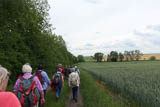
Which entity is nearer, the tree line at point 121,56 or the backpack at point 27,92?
the backpack at point 27,92

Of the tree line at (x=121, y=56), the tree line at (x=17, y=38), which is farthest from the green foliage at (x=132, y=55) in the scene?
the tree line at (x=17, y=38)

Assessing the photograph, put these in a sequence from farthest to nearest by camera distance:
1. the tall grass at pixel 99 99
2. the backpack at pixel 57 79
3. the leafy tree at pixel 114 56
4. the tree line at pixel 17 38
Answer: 1. the leafy tree at pixel 114 56
2. the tree line at pixel 17 38
3. the backpack at pixel 57 79
4. the tall grass at pixel 99 99

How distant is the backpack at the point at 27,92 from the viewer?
306cm

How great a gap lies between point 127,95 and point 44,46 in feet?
37.0

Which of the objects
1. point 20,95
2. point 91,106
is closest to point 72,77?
point 91,106

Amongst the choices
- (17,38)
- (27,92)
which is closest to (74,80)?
(27,92)

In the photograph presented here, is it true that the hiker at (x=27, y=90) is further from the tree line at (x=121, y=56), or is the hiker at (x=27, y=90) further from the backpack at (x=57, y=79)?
the tree line at (x=121, y=56)

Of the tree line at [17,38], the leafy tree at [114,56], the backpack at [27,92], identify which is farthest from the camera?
the leafy tree at [114,56]

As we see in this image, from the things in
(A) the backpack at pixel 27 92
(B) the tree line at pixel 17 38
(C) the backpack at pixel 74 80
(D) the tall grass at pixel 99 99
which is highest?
(B) the tree line at pixel 17 38

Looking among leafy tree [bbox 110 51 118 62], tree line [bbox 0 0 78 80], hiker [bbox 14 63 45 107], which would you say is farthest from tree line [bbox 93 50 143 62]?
hiker [bbox 14 63 45 107]

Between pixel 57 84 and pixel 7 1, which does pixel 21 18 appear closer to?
pixel 7 1

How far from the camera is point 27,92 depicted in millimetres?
3066

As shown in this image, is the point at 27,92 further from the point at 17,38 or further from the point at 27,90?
the point at 17,38

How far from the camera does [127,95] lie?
7449mm
